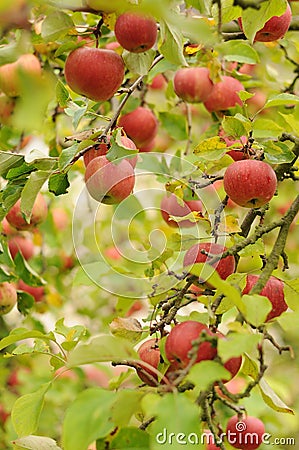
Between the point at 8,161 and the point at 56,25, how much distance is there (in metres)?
0.25

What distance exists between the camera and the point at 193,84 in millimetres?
1538

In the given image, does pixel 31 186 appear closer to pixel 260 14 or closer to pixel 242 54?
pixel 260 14

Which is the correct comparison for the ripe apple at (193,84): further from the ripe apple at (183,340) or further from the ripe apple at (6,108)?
the ripe apple at (183,340)

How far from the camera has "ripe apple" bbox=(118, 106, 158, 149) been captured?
1650mm

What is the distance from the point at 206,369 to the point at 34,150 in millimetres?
590

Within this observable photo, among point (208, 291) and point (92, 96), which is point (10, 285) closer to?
point (92, 96)

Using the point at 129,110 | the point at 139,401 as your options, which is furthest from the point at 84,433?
the point at 129,110

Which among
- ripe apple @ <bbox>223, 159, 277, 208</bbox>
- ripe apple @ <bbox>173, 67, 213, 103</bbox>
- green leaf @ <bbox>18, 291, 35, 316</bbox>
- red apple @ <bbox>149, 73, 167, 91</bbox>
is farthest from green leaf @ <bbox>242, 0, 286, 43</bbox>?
green leaf @ <bbox>18, 291, 35, 316</bbox>

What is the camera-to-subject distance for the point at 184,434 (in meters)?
0.68

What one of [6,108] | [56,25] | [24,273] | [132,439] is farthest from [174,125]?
[132,439]

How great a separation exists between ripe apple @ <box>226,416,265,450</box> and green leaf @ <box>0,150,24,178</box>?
1.89 ft

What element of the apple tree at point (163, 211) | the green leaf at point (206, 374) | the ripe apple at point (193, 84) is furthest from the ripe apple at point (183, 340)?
the ripe apple at point (193, 84)

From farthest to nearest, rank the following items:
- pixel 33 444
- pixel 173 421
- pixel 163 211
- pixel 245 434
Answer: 1. pixel 163 211
2. pixel 245 434
3. pixel 33 444
4. pixel 173 421

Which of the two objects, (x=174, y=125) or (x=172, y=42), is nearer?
(x=172, y=42)
